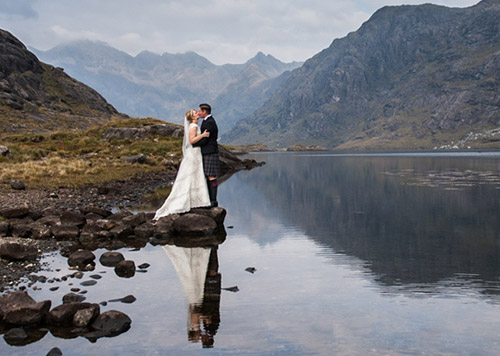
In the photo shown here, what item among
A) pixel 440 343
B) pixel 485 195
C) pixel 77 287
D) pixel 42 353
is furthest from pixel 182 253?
pixel 485 195

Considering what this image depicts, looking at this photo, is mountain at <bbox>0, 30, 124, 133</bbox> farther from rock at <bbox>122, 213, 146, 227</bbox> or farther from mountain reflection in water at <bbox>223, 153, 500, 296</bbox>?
rock at <bbox>122, 213, 146, 227</bbox>

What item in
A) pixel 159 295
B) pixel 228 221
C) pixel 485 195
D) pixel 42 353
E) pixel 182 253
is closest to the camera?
pixel 42 353

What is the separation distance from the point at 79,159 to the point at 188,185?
45064mm

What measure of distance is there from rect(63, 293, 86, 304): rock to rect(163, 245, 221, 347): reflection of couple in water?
2.63m

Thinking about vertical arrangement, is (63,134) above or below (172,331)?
above

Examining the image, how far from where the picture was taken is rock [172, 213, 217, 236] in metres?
19.6

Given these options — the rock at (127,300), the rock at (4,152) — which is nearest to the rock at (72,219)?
the rock at (127,300)

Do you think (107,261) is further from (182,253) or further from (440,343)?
(440,343)

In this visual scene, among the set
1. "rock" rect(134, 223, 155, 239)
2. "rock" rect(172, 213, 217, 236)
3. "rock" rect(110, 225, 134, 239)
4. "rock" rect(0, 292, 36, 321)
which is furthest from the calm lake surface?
"rock" rect(110, 225, 134, 239)

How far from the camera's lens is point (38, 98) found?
160 metres

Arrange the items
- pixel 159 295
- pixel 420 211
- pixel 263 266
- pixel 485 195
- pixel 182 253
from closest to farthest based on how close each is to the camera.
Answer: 1. pixel 159 295
2. pixel 263 266
3. pixel 182 253
4. pixel 420 211
5. pixel 485 195

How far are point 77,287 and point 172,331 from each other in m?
4.31

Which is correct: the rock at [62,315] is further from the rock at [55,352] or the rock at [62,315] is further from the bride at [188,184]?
the bride at [188,184]

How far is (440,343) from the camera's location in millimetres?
8391
